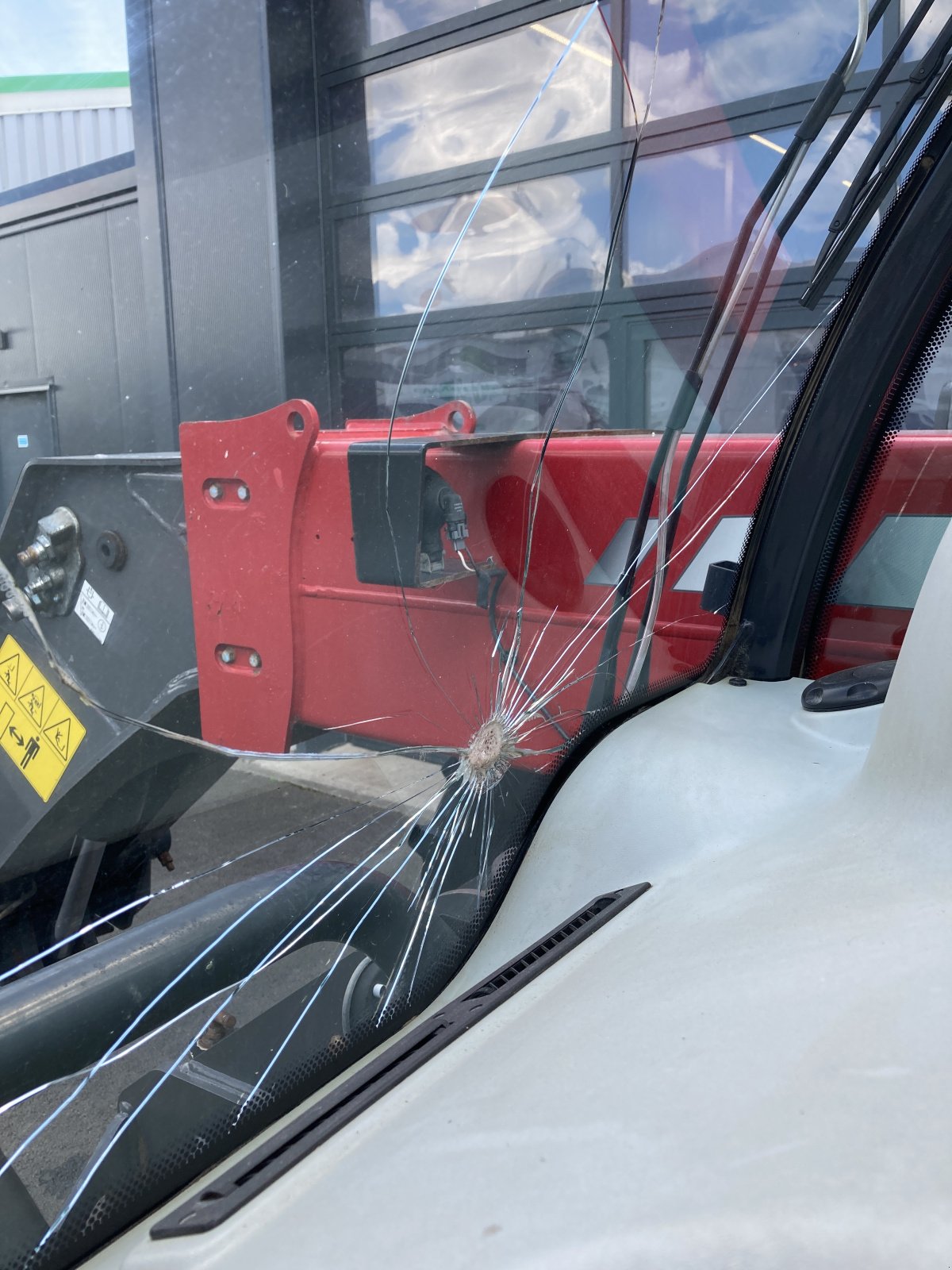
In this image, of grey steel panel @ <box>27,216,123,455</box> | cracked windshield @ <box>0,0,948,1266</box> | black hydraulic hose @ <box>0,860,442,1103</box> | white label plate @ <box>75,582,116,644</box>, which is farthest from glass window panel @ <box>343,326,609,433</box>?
black hydraulic hose @ <box>0,860,442,1103</box>

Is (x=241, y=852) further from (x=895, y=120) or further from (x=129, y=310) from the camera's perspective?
(x=895, y=120)

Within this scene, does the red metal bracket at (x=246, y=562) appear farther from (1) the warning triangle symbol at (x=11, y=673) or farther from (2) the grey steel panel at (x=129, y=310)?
(1) the warning triangle symbol at (x=11, y=673)

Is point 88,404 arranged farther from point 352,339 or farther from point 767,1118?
Result: point 767,1118

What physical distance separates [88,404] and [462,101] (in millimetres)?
633

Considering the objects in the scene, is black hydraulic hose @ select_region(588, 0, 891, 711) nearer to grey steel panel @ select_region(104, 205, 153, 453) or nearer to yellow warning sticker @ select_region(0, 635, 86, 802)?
grey steel panel @ select_region(104, 205, 153, 453)

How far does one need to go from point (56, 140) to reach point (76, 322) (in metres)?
0.19

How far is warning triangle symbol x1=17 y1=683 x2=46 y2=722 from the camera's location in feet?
4.47

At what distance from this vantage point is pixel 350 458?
1.17m

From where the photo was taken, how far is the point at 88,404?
1.03 metres

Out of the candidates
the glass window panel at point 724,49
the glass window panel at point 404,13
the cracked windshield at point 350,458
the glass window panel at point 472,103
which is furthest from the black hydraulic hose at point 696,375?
the glass window panel at point 404,13

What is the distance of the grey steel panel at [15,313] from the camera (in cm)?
85

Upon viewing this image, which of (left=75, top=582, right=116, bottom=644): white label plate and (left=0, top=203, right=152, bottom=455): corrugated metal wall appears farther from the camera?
(left=75, top=582, right=116, bottom=644): white label plate

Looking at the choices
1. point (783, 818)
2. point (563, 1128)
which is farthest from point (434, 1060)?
point (783, 818)

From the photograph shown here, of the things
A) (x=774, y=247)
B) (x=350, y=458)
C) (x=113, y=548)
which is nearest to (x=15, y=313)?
(x=350, y=458)
